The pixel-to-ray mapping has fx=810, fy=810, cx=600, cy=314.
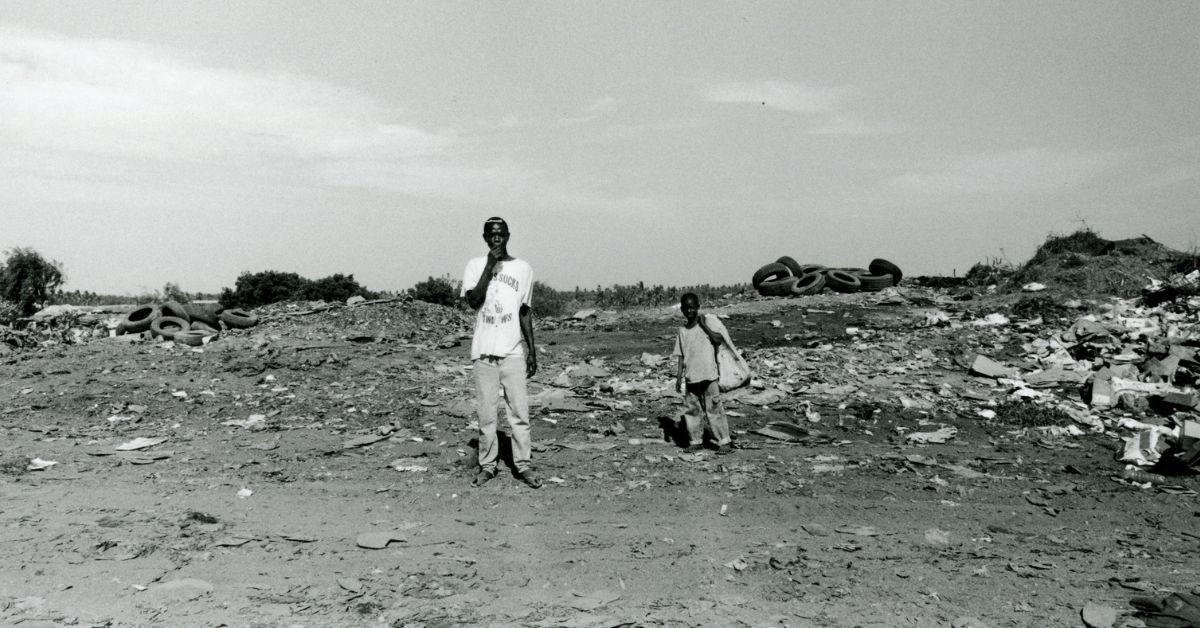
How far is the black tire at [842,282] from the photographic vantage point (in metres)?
18.5

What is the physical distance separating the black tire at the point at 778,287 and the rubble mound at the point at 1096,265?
4527 millimetres

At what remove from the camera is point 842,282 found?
18547 mm

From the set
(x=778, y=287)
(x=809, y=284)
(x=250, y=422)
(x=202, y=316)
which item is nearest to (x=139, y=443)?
(x=250, y=422)

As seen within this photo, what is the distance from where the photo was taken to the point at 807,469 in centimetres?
586

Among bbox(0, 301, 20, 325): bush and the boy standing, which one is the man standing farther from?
bbox(0, 301, 20, 325): bush

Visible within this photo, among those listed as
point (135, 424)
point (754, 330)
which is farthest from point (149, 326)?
point (754, 330)

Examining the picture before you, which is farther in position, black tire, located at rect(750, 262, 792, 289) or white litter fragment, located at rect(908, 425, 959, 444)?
black tire, located at rect(750, 262, 792, 289)

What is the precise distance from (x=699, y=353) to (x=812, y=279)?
43.1 feet

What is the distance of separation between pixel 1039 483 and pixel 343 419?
228 inches

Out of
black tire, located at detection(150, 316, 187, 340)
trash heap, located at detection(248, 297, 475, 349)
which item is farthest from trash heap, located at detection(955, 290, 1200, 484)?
black tire, located at detection(150, 316, 187, 340)

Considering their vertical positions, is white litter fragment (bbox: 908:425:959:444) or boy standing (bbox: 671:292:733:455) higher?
boy standing (bbox: 671:292:733:455)

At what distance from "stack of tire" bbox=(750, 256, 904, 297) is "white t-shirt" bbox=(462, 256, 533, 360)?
13685 mm

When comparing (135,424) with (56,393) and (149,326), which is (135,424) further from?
(149,326)

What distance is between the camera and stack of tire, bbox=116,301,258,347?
13.6m
